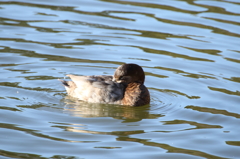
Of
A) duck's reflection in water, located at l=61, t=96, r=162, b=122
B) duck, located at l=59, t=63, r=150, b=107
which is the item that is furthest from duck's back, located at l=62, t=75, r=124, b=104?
duck's reflection in water, located at l=61, t=96, r=162, b=122

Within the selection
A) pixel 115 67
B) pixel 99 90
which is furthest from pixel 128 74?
pixel 115 67

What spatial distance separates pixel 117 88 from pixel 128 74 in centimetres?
39

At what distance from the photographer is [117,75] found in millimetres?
9852

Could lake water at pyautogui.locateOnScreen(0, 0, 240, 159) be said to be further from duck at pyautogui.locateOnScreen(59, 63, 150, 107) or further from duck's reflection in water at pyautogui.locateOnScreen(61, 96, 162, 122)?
duck at pyautogui.locateOnScreen(59, 63, 150, 107)

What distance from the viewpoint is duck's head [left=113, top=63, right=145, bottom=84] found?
32.3 ft

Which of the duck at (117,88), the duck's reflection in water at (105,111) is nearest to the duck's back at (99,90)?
the duck at (117,88)

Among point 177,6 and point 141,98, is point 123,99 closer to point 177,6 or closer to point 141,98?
point 141,98

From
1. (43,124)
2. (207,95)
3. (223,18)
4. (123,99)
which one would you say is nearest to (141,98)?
(123,99)

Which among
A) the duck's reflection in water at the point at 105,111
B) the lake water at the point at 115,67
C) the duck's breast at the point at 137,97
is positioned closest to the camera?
the lake water at the point at 115,67

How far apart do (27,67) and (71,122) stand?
11.8ft

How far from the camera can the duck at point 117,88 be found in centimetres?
984

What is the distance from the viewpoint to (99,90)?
32.3 feet

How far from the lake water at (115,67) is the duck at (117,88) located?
205mm

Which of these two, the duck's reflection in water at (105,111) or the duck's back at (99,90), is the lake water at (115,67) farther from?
the duck's back at (99,90)
